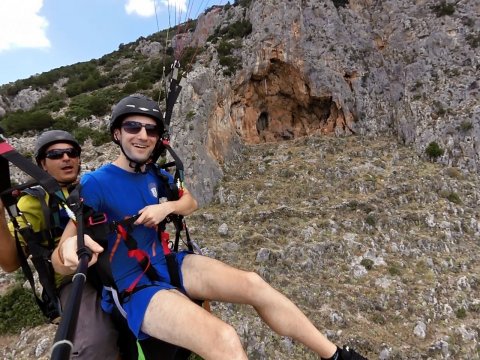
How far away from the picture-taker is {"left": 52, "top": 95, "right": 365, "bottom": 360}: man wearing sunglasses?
2.98m

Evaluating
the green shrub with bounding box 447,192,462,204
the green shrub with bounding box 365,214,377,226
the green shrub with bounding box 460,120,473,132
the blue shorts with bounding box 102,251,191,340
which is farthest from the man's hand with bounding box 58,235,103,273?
the green shrub with bounding box 460,120,473,132

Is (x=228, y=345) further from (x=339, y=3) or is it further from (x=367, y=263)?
(x=339, y=3)

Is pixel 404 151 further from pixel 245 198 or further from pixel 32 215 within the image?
pixel 32 215

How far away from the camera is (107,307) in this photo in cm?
333

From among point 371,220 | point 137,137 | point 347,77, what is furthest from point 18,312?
point 347,77

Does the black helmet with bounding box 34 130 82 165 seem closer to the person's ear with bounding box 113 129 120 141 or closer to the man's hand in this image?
the person's ear with bounding box 113 129 120 141

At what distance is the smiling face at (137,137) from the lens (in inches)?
137

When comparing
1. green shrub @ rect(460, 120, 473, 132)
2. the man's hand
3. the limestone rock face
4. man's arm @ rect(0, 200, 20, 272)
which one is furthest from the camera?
the limestone rock face

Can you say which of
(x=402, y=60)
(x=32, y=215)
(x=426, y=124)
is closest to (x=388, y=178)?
(x=426, y=124)

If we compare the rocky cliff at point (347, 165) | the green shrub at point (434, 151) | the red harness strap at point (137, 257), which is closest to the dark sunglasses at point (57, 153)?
the red harness strap at point (137, 257)

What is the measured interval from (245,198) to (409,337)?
8.75 metres

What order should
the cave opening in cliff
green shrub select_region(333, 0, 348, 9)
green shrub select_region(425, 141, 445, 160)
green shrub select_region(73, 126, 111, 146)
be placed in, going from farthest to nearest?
green shrub select_region(333, 0, 348, 9), the cave opening in cliff, green shrub select_region(425, 141, 445, 160), green shrub select_region(73, 126, 111, 146)

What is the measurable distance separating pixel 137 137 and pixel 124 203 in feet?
2.16

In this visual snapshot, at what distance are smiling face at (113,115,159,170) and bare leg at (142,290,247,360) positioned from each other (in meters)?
1.38
